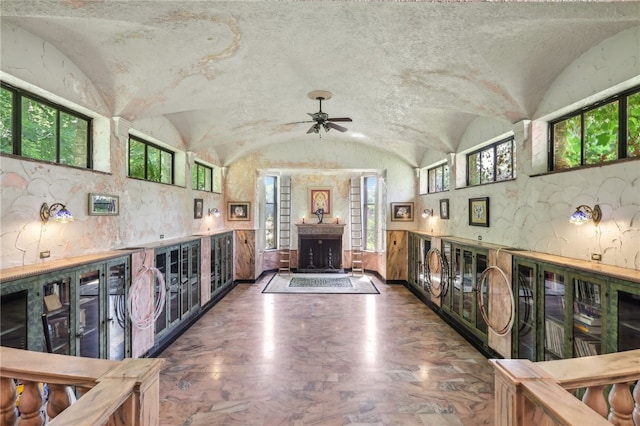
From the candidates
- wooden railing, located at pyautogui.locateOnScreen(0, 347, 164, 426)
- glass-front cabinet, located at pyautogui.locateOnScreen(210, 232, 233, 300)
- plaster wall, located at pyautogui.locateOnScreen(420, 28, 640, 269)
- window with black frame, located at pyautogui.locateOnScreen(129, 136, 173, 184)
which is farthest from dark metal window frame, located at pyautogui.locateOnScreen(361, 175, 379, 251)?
wooden railing, located at pyautogui.locateOnScreen(0, 347, 164, 426)

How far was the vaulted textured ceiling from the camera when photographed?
2.39 m

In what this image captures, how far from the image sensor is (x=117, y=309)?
3375 millimetres

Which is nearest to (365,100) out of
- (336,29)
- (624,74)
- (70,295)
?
(336,29)

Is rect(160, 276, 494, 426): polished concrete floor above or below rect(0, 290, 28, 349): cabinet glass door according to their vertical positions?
below

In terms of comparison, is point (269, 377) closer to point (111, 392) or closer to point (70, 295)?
point (70, 295)

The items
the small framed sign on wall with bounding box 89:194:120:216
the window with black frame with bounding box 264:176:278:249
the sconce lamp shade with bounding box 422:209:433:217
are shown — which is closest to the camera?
the small framed sign on wall with bounding box 89:194:120:216

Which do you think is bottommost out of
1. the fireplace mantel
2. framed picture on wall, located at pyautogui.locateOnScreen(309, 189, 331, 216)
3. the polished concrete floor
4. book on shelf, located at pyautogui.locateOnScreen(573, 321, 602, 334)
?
the polished concrete floor

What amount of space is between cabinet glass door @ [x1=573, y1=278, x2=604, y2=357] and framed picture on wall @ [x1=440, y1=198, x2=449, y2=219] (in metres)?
3.33

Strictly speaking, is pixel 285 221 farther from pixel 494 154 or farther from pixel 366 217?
pixel 494 154

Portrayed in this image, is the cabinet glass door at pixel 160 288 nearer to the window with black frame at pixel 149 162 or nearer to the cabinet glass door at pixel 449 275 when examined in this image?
the window with black frame at pixel 149 162

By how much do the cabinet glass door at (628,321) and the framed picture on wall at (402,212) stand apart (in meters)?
5.64

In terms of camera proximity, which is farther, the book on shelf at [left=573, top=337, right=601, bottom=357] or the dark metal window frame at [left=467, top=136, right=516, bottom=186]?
the dark metal window frame at [left=467, top=136, right=516, bottom=186]

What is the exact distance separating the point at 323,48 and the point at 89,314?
3537 millimetres

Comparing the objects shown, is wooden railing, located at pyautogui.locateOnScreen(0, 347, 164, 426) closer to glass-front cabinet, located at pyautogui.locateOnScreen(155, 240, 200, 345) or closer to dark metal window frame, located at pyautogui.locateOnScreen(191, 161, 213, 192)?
glass-front cabinet, located at pyautogui.locateOnScreen(155, 240, 200, 345)
